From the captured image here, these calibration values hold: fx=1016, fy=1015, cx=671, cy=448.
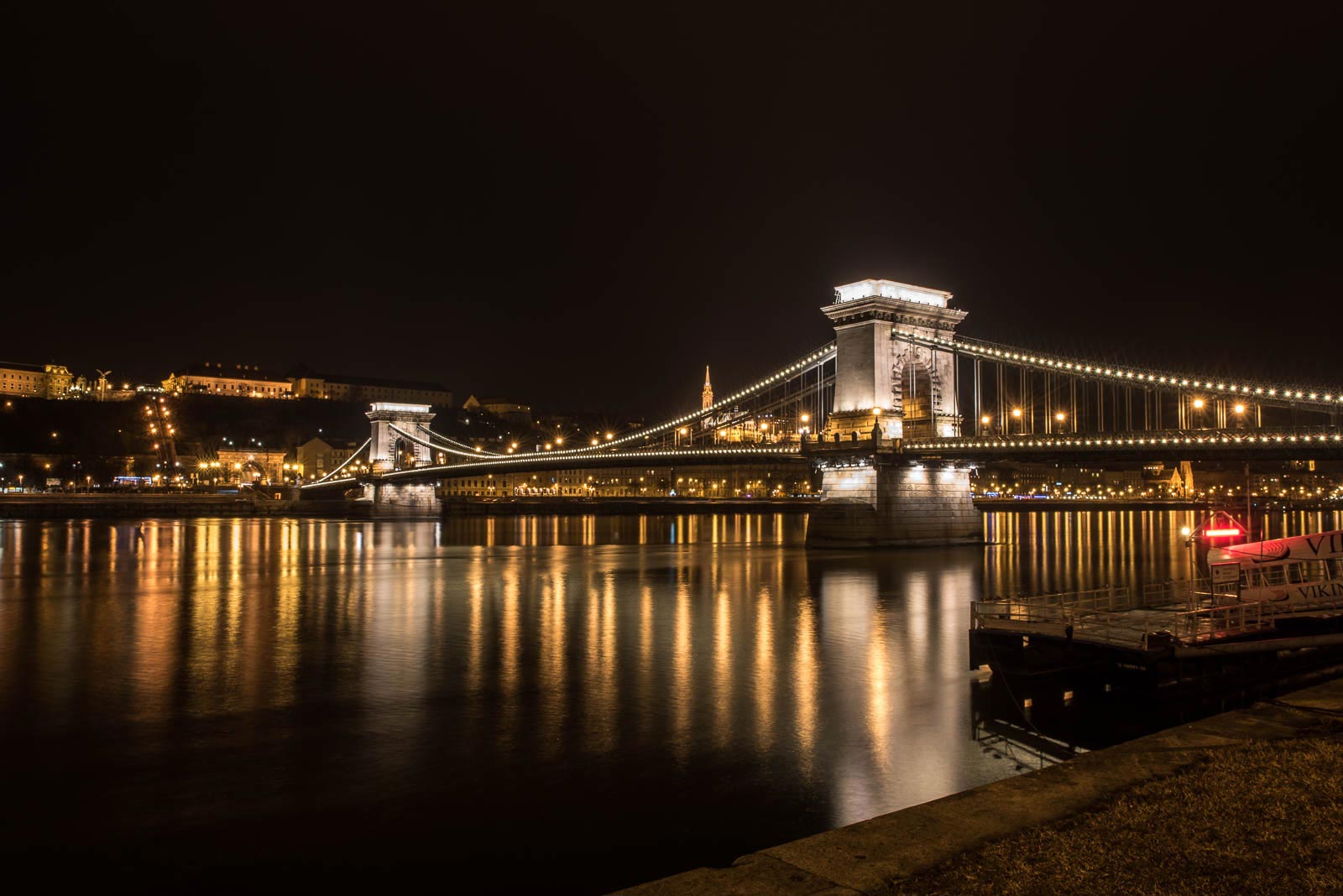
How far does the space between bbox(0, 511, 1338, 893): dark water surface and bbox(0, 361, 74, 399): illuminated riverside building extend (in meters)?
134

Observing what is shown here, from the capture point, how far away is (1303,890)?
16.6 ft

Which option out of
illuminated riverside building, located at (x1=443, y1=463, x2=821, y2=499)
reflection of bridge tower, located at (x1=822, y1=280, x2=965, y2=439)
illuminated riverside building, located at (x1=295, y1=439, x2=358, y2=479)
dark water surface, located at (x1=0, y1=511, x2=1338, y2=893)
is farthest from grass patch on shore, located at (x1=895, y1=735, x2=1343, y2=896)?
illuminated riverside building, located at (x1=295, y1=439, x2=358, y2=479)

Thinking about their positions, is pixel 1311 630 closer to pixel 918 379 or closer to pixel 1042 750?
pixel 1042 750

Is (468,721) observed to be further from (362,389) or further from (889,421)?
(362,389)

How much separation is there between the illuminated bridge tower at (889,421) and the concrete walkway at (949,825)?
33744 mm

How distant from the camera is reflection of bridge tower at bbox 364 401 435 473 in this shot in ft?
340

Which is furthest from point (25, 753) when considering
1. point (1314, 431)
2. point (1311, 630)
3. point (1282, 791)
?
point (1314, 431)

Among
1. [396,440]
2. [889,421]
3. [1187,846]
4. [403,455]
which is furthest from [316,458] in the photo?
[1187,846]

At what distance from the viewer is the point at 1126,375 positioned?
3778 cm

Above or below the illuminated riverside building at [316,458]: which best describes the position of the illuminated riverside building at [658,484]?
below

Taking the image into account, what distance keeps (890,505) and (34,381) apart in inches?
5821

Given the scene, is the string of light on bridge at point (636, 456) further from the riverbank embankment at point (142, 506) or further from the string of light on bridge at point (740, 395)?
the riverbank embankment at point (142, 506)

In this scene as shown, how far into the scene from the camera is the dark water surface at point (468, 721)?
9.38 metres

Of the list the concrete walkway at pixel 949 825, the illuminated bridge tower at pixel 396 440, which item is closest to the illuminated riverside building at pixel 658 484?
the illuminated bridge tower at pixel 396 440
